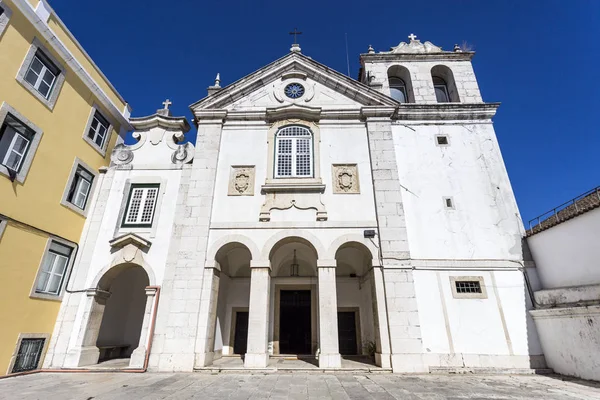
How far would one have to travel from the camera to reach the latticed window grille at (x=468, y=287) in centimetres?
1052

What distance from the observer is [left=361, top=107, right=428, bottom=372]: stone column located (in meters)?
9.65

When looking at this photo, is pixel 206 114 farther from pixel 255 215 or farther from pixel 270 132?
pixel 255 215

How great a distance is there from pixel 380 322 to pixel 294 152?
742 cm

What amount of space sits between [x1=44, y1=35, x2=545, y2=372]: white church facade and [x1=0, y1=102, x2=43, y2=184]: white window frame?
9.16 ft

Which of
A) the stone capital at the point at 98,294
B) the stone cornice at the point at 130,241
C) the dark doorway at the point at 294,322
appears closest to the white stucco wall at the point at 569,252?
the dark doorway at the point at 294,322

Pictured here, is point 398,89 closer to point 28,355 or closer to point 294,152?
point 294,152

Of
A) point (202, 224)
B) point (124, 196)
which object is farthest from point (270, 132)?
point (124, 196)

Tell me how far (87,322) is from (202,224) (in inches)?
207

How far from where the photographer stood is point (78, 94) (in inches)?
485

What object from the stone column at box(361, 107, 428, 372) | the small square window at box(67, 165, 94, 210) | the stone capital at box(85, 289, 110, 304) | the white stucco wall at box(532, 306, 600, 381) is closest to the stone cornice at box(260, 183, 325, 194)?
the stone column at box(361, 107, 428, 372)

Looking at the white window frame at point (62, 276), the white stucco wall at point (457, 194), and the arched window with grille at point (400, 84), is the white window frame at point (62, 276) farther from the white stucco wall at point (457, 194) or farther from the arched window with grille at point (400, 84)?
the arched window with grille at point (400, 84)

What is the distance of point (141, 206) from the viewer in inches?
478

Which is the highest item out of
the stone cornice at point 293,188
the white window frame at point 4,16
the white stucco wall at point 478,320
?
the white window frame at point 4,16

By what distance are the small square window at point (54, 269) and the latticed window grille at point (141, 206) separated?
7.28 feet
